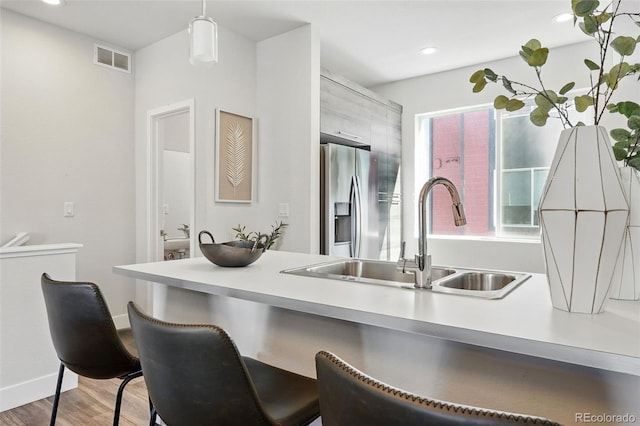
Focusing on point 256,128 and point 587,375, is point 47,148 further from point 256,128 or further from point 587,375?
point 587,375

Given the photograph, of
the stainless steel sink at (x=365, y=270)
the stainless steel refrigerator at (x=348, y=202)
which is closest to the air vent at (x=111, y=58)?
the stainless steel refrigerator at (x=348, y=202)

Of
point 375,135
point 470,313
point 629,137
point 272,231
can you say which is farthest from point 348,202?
point 470,313

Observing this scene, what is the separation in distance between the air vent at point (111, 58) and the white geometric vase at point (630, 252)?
3.98 meters

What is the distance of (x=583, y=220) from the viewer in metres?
0.93

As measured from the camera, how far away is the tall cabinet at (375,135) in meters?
3.56

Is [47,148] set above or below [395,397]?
above

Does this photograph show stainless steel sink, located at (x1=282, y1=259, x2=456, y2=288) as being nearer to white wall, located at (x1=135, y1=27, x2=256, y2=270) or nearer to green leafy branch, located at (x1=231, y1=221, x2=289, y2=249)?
green leafy branch, located at (x1=231, y1=221, x2=289, y2=249)

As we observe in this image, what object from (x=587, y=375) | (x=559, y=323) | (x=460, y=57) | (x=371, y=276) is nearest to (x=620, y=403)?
(x=587, y=375)

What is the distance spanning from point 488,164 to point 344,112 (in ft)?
5.60

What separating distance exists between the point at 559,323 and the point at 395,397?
54 cm

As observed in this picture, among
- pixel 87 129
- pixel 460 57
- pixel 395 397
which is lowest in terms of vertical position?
pixel 395 397

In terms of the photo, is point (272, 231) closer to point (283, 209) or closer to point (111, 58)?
point (283, 209)

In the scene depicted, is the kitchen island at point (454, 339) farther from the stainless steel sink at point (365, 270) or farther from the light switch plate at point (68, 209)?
the light switch plate at point (68, 209)

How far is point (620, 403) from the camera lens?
799 mm
